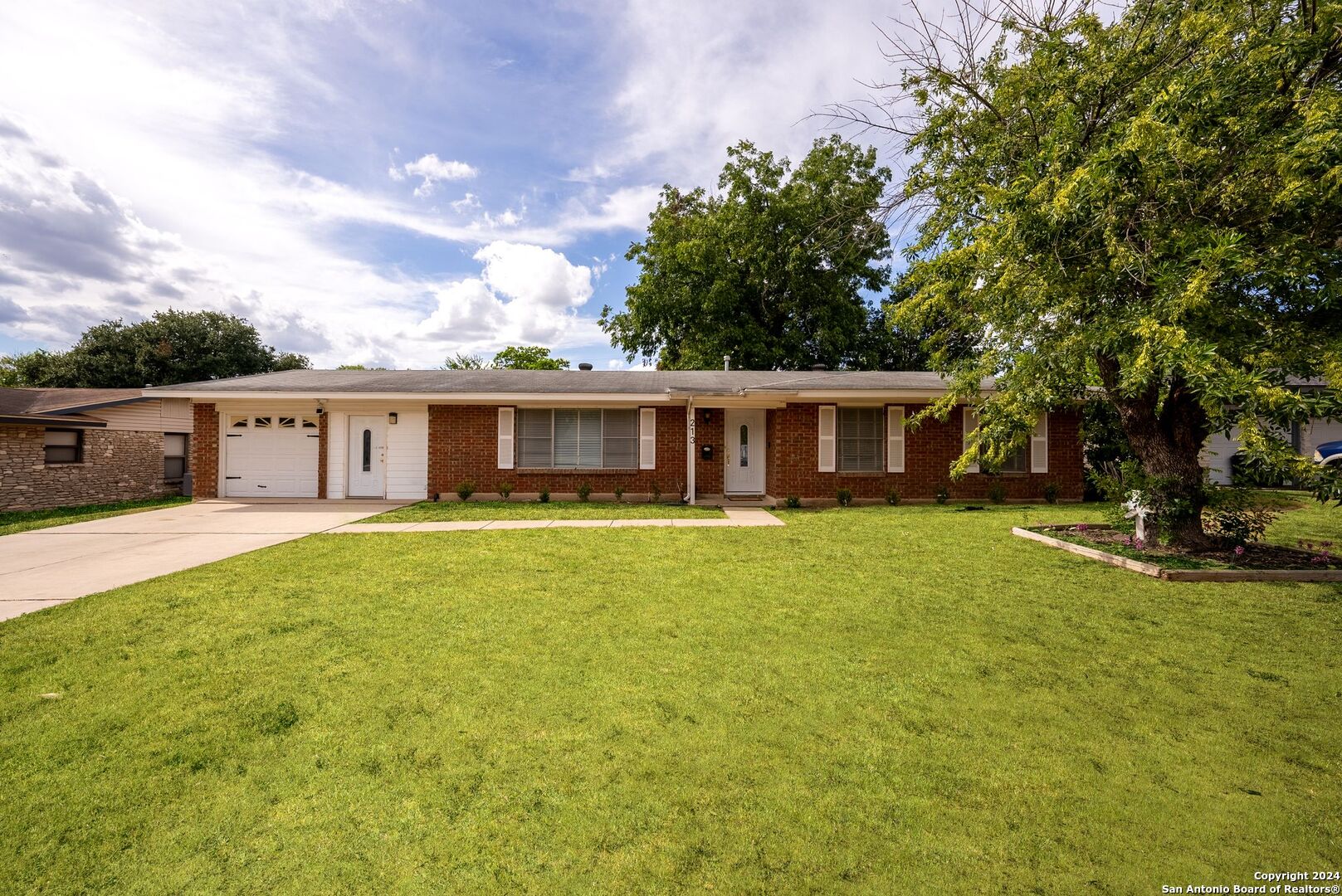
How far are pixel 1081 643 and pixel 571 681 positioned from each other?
3.72 m

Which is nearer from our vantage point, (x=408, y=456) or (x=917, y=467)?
(x=917, y=467)

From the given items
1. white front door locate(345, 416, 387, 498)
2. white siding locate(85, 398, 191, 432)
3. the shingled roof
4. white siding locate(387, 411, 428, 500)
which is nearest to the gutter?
white siding locate(85, 398, 191, 432)

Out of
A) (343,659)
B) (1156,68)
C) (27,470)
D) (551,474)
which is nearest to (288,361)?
(27,470)

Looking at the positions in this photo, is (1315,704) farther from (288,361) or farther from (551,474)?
(288,361)

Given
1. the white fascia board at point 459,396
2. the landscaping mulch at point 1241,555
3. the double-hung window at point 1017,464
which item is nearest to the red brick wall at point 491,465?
the white fascia board at point 459,396

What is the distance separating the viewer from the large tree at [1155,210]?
490 centimetres

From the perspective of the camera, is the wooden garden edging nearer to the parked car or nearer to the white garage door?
the parked car

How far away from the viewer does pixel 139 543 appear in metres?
8.08

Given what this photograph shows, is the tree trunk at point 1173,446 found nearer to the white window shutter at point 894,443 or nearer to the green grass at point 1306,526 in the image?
the green grass at point 1306,526

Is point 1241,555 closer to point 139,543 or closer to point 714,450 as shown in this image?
point 714,450

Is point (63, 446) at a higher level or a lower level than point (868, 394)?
lower

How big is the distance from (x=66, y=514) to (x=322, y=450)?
4.84 m

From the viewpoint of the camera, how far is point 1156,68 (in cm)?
601

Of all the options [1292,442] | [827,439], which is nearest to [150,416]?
[827,439]
